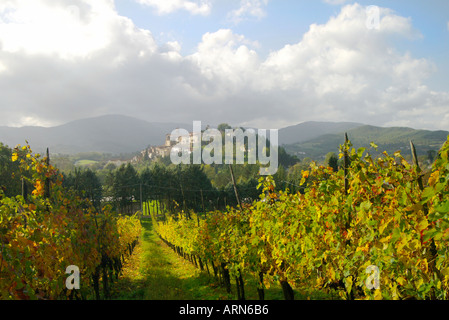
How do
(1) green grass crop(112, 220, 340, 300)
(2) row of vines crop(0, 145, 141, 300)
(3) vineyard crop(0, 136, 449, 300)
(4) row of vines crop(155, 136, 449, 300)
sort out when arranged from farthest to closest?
(1) green grass crop(112, 220, 340, 300) < (2) row of vines crop(0, 145, 141, 300) < (3) vineyard crop(0, 136, 449, 300) < (4) row of vines crop(155, 136, 449, 300)

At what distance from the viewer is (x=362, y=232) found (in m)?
4.06

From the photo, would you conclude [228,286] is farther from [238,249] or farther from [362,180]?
[362,180]

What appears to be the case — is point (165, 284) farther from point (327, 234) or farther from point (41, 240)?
point (327, 234)

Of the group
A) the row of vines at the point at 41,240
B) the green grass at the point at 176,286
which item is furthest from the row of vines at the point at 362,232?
the row of vines at the point at 41,240

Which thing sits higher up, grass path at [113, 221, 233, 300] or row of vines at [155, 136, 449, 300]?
row of vines at [155, 136, 449, 300]

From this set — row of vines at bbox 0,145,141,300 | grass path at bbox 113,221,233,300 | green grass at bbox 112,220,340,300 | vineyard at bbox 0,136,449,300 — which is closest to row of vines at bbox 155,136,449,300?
vineyard at bbox 0,136,449,300

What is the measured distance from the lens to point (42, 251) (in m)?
4.59

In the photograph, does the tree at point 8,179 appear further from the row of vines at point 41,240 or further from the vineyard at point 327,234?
the vineyard at point 327,234

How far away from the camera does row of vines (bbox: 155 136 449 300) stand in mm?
2735

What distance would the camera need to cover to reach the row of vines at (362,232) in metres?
2.73

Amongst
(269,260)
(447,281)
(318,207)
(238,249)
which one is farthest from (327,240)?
(238,249)

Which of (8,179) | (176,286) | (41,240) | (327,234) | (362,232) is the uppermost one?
(362,232)

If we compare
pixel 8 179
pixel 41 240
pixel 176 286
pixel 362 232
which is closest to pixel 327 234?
pixel 362 232

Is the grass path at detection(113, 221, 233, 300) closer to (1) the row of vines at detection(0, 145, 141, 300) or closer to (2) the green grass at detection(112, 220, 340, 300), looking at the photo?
(2) the green grass at detection(112, 220, 340, 300)
